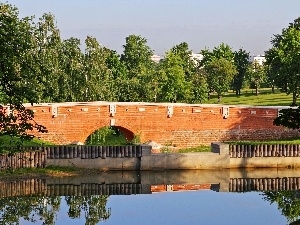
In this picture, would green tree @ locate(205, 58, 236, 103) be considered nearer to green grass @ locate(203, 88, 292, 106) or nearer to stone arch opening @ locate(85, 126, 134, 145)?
green grass @ locate(203, 88, 292, 106)

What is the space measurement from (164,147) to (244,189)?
1488cm

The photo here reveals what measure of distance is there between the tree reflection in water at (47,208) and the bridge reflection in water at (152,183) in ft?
3.21

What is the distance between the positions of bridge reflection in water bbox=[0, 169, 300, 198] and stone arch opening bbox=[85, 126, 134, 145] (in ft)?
39.6

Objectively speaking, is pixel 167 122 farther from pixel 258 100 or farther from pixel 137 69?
pixel 258 100

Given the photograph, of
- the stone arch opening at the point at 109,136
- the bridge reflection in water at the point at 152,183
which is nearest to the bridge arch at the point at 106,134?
the stone arch opening at the point at 109,136

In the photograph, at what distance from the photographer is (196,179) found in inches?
1103

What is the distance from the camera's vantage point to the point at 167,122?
4069cm

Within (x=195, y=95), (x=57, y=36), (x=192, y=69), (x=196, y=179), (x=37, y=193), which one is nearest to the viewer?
(x=37, y=193)

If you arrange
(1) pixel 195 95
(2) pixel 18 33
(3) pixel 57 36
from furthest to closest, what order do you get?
(1) pixel 195 95, (3) pixel 57 36, (2) pixel 18 33

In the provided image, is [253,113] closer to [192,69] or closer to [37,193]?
[37,193]

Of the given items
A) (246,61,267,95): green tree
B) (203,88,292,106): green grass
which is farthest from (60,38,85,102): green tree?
(246,61,267,95): green tree

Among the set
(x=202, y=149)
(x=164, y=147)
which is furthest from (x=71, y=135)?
(x=202, y=149)

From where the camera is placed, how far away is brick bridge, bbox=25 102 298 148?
39.7 meters

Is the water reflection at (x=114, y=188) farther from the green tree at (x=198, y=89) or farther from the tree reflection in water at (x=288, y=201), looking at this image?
the green tree at (x=198, y=89)
